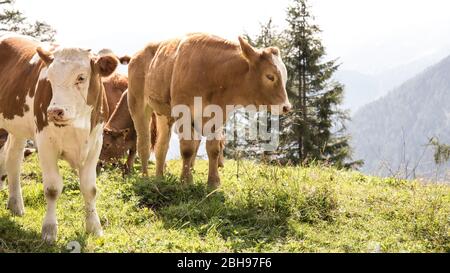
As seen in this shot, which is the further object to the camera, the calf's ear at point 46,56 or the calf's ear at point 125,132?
the calf's ear at point 125,132

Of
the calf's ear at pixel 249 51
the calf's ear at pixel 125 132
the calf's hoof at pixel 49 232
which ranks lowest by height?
the calf's hoof at pixel 49 232

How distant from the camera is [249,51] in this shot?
341 inches

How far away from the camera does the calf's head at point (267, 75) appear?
865 centimetres

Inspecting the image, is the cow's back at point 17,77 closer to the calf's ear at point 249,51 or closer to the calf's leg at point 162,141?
the calf's ear at point 249,51

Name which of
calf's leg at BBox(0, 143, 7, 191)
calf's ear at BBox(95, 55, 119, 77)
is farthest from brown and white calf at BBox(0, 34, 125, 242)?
calf's leg at BBox(0, 143, 7, 191)

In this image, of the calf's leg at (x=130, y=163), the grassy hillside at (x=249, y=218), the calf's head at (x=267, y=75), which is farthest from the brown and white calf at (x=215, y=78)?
the calf's leg at (x=130, y=163)

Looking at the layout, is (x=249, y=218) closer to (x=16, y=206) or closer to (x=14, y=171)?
(x=16, y=206)

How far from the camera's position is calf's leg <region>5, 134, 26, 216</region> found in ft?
24.8

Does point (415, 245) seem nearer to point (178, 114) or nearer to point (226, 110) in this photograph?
point (226, 110)

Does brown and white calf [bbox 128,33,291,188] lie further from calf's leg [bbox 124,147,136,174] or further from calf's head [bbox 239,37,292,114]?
calf's leg [bbox 124,147,136,174]

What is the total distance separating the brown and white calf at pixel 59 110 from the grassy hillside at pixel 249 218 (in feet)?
1.92

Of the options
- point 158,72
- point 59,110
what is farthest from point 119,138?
point 59,110

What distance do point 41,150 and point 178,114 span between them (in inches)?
136
